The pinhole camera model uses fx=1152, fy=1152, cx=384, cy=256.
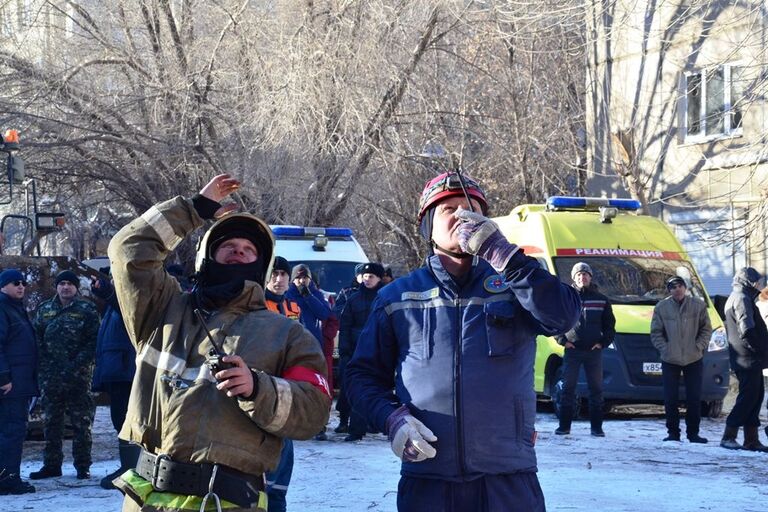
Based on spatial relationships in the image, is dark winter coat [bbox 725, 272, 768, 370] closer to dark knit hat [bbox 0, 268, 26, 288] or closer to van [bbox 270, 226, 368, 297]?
van [bbox 270, 226, 368, 297]

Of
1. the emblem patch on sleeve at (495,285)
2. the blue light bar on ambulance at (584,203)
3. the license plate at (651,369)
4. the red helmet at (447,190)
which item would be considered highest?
the blue light bar on ambulance at (584,203)

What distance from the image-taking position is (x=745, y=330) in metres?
10.9

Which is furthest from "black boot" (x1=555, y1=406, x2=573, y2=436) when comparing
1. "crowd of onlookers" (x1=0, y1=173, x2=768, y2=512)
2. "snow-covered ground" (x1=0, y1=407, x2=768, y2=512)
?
"crowd of onlookers" (x1=0, y1=173, x2=768, y2=512)

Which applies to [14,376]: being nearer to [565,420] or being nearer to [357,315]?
[357,315]

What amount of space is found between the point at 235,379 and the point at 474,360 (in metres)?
0.84

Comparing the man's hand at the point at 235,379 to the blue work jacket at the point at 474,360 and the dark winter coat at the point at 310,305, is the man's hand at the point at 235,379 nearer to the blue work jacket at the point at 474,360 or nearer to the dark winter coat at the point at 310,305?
the blue work jacket at the point at 474,360

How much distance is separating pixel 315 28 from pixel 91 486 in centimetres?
1109

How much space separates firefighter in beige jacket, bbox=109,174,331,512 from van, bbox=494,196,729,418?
9176 mm

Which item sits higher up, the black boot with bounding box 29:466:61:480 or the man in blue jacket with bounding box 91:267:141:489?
the man in blue jacket with bounding box 91:267:141:489

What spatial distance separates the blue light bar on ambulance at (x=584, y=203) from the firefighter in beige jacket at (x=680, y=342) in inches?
90.3

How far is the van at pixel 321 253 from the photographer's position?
16156 mm

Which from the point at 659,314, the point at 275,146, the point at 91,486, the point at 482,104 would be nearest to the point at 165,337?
the point at 91,486

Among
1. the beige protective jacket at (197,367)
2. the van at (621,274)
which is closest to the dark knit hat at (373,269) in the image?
the van at (621,274)

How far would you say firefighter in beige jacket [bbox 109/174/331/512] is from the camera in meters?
3.81
